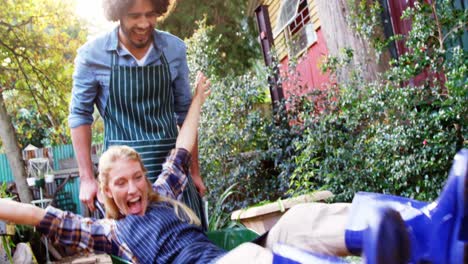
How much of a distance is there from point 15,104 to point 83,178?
14.2m

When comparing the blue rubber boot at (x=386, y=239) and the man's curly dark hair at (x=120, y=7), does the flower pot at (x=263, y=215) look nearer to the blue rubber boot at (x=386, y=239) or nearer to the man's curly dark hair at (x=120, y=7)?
the man's curly dark hair at (x=120, y=7)

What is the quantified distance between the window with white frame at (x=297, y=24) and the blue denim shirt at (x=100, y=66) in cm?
793

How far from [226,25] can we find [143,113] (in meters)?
14.1

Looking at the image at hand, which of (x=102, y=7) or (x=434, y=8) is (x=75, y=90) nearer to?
(x=102, y=7)

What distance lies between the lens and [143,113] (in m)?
2.68

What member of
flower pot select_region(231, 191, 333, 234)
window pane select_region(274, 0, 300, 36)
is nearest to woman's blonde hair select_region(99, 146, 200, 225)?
flower pot select_region(231, 191, 333, 234)

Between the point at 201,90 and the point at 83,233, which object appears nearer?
the point at 83,233

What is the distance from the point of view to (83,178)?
104 inches

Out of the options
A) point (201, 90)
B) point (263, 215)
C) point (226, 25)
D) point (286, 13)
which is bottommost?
point (263, 215)

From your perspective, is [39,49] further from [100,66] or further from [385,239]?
[385,239]

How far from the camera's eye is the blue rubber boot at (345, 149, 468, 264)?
1410 millimetres

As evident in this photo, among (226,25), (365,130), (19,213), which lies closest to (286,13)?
(226,25)

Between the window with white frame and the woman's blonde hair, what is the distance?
8.35m

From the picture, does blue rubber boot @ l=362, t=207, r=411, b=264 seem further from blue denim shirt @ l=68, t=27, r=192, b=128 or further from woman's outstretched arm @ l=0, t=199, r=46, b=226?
blue denim shirt @ l=68, t=27, r=192, b=128
